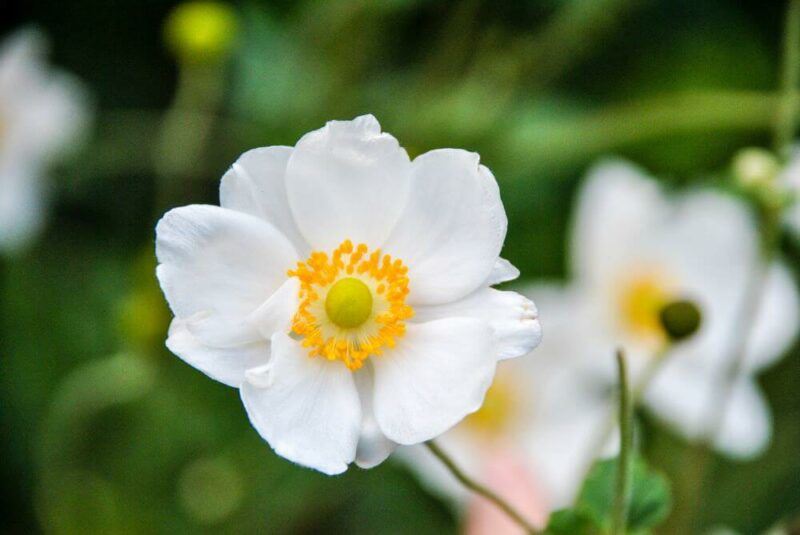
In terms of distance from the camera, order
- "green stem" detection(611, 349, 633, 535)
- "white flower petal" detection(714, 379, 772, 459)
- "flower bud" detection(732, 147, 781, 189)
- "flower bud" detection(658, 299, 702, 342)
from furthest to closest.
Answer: "white flower petal" detection(714, 379, 772, 459), "flower bud" detection(732, 147, 781, 189), "flower bud" detection(658, 299, 702, 342), "green stem" detection(611, 349, 633, 535)

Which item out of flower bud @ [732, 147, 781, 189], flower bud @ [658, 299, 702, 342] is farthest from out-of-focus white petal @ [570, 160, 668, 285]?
flower bud @ [658, 299, 702, 342]

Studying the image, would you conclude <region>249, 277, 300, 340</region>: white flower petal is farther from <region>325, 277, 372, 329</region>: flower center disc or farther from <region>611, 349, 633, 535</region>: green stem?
<region>611, 349, 633, 535</region>: green stem

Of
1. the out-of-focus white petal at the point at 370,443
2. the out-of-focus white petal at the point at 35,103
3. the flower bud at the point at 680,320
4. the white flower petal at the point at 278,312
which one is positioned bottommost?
the out-of-focus white petal at the point at 35,103

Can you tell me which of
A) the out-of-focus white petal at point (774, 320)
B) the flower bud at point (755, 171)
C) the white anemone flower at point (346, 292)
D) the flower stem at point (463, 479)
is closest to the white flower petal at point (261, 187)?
the white anemone flower at point (346, 292)

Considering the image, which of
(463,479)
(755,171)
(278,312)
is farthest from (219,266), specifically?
(755,171)

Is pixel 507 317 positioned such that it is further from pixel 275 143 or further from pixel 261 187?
pixel 275 143

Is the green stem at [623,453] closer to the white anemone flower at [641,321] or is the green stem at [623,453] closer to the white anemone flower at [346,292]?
the white anemone flower at [346,292]
